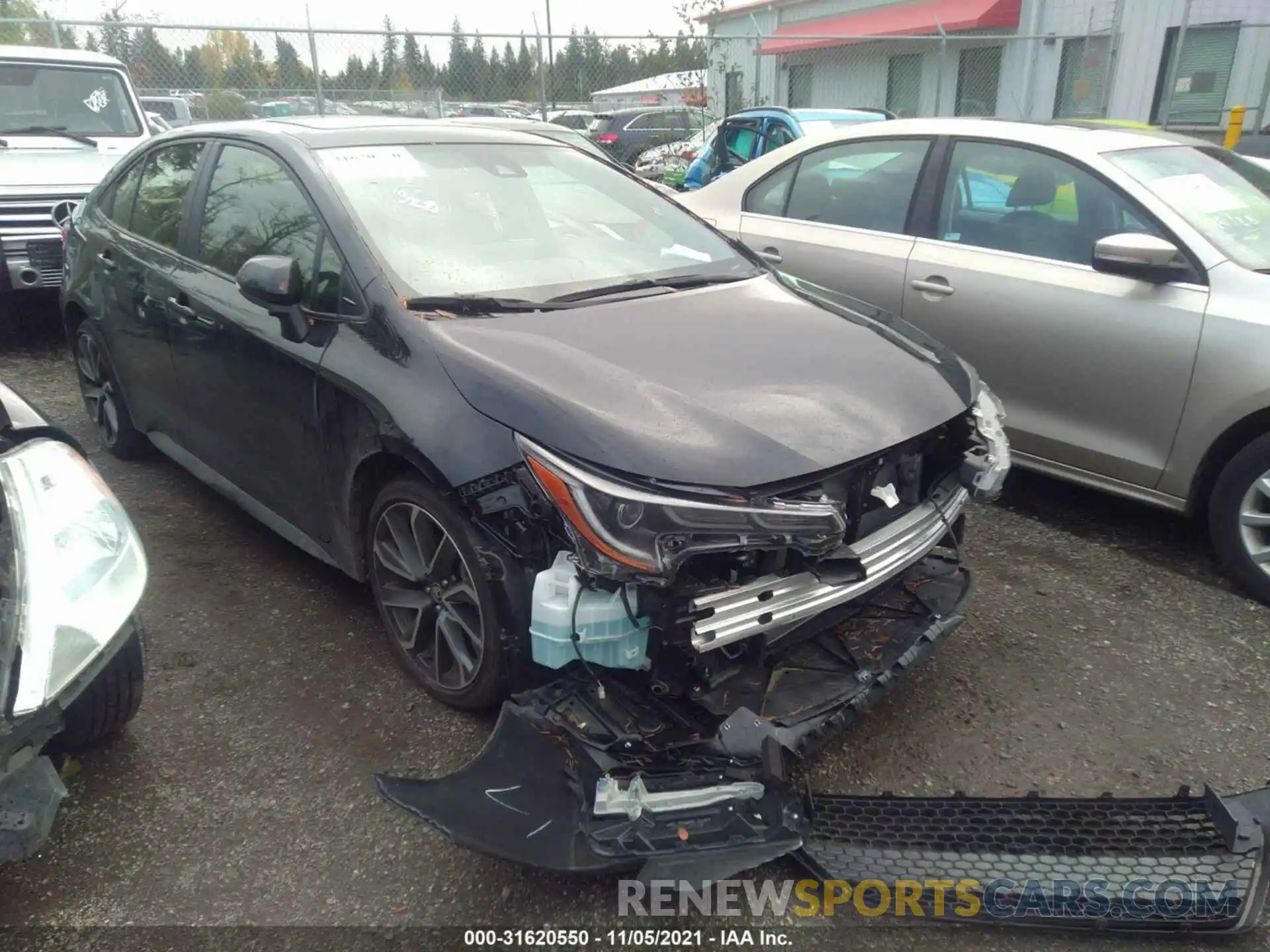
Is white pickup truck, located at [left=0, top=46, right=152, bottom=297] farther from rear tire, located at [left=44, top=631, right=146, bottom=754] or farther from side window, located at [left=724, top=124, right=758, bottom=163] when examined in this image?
side window, located at [left=724, top=124, right=758, bottom=163]

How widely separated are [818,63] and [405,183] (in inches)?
780

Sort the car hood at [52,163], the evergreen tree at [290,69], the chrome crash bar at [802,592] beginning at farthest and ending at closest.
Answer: the evergreen tree at [290,69] < the car hood at [52,163] < the chrome crash bar at [802,592]

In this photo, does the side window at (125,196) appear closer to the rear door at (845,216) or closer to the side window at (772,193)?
the rear door at (845,216)

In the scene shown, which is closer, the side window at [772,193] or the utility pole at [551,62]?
the side window at [772,193]

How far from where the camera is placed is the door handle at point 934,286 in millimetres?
4355

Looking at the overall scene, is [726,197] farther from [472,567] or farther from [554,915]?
[554,915]

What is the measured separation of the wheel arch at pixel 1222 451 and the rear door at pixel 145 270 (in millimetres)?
4073

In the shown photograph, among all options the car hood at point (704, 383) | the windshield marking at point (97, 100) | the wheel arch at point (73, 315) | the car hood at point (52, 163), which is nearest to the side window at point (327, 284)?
the car hood at point (704, 383)

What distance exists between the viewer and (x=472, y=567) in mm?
2508

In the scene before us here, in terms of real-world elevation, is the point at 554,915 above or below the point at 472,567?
below

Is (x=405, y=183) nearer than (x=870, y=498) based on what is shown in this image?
No

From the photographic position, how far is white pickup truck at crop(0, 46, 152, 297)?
677cm

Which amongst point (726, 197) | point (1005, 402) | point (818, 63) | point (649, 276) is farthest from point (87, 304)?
point (818, 63)

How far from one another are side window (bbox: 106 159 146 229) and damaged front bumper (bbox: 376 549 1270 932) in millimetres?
3312
